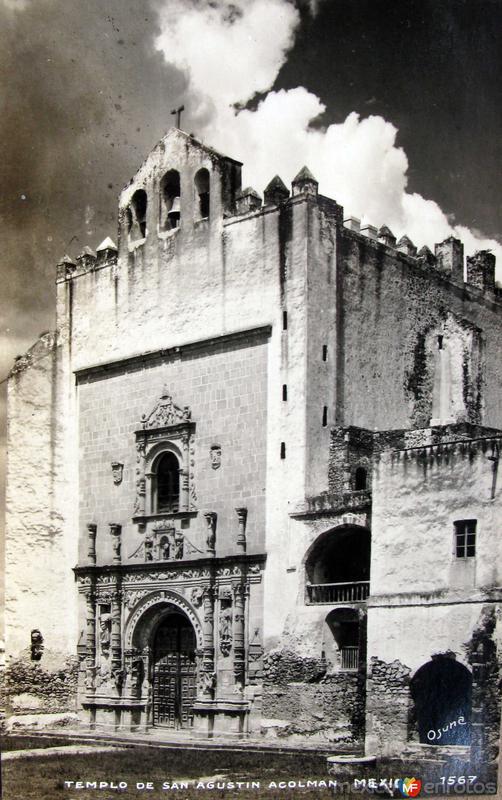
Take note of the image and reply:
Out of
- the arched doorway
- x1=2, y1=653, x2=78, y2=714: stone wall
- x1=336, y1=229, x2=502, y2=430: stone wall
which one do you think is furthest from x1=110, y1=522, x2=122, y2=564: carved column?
the arched doorway

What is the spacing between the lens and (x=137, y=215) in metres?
32.2

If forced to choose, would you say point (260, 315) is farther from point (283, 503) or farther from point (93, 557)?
point (93, 557)

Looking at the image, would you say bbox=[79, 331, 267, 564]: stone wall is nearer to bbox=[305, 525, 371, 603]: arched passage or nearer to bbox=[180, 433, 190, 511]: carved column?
bbox=[180, 433, 190, 511]: carved column

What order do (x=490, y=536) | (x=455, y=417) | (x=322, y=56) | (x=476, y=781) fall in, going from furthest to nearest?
(x=455, y=417) < (x=322, y=56) < (x=490, y=536) < (x=476, y=781)

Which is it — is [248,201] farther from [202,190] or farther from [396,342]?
[396,342]

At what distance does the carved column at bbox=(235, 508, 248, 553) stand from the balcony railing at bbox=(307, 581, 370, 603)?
206 centimetres

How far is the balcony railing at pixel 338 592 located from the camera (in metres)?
25.7

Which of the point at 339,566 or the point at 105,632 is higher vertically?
the point at 339,566

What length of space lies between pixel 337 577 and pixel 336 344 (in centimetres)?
497

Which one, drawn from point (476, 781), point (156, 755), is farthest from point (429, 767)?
point (156, 755)

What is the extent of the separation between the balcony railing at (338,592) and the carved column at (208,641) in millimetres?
2774

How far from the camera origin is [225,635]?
27703 mm

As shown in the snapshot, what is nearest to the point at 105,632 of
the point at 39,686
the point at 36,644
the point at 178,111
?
the point at 36,644

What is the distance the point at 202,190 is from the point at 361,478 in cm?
802
